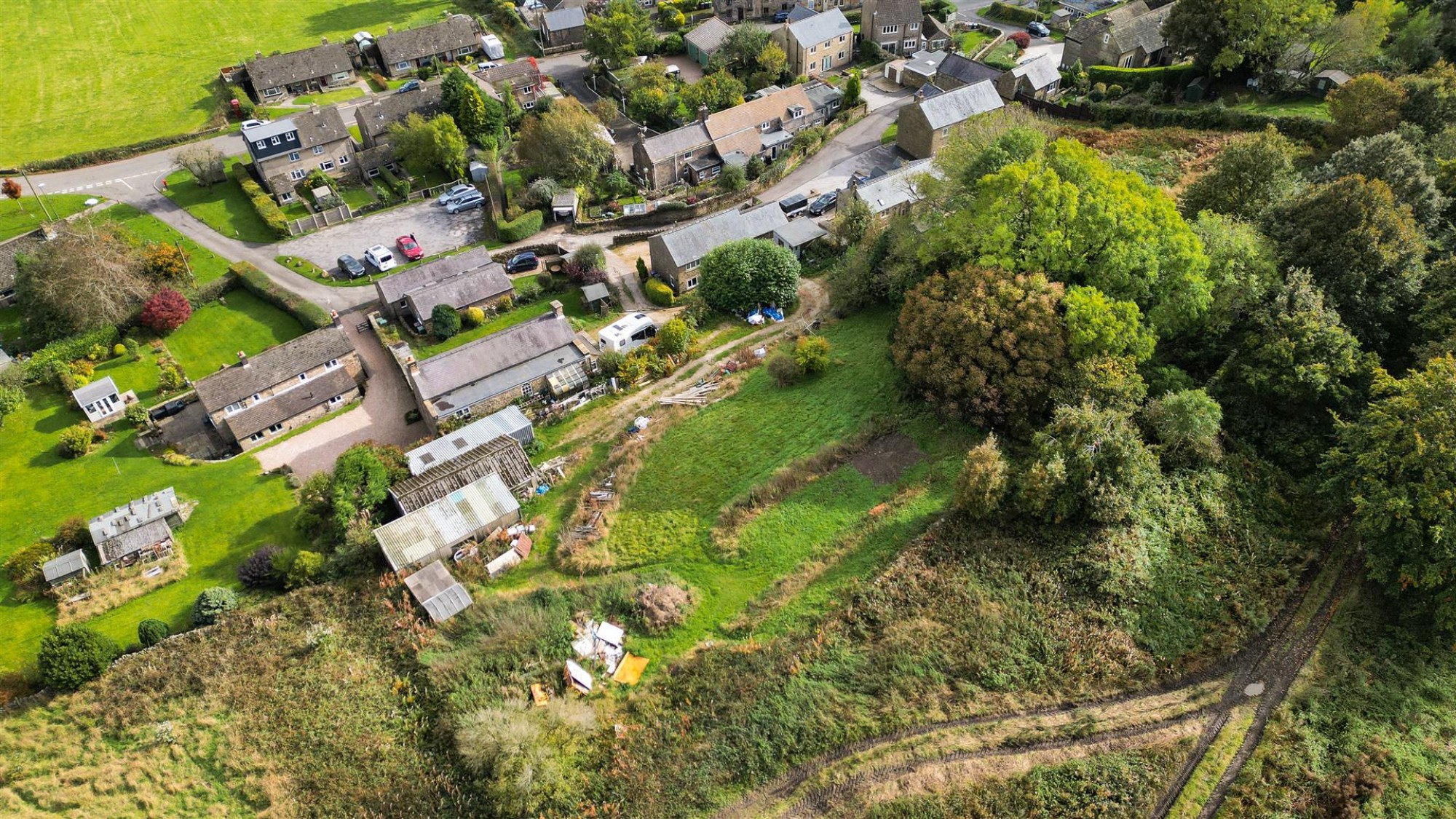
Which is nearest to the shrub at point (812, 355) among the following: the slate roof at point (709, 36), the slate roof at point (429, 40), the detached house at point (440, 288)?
the detached house at point (440, 288)

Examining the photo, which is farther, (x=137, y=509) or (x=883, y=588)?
(x=137, y=509)

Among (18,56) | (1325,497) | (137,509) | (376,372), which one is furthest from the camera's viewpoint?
(18,56)

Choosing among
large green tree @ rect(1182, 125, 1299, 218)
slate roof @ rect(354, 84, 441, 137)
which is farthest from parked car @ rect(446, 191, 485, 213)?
large green tree @ rect(1182, 125, 1299, 218)

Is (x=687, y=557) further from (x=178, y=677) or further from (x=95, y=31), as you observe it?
(x=95, y=31)

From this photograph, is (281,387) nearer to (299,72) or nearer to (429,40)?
(299,72)

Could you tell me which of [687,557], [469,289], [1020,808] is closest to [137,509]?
[469,289]

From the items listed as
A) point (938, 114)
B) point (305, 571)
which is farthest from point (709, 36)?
point (305, 571)
